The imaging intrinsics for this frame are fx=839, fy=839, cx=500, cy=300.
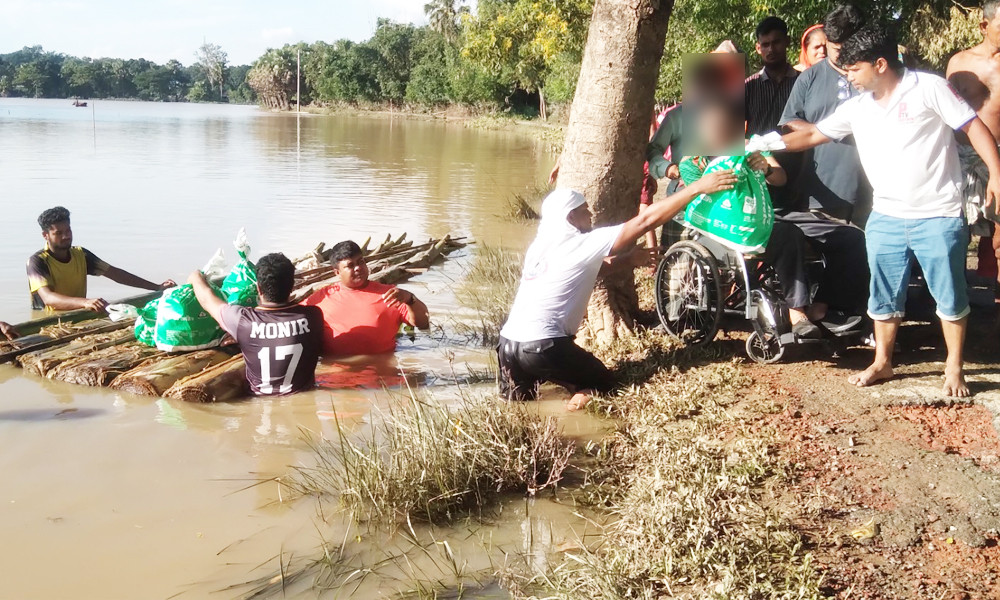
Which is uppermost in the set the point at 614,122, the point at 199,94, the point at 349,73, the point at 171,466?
the point at 199,94

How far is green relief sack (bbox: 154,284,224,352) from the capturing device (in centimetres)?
657

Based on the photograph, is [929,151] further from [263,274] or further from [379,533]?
[263,274]

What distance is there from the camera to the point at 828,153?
6.21 m

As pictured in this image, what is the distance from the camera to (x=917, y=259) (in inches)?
191

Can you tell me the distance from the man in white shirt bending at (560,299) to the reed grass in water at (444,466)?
71 centimetres

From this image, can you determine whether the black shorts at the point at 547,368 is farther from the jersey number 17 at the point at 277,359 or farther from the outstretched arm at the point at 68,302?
the outstretched arm at the point at 68,302

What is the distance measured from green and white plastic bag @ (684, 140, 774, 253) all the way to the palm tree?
68.1 meters

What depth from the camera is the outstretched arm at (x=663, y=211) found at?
4.94 meters

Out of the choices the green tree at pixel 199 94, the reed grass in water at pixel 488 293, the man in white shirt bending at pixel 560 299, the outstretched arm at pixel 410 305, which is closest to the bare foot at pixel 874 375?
the man in white shirt bending at pixel 560 299

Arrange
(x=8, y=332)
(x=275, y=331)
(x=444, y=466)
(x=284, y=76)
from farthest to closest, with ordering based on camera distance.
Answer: (x=284, y=76) → (x=8, y=332) → (x=275, y=331) → (x=444, y=466)

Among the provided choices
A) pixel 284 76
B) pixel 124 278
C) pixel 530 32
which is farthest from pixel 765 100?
pixel 284 76

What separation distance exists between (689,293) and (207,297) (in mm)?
3616

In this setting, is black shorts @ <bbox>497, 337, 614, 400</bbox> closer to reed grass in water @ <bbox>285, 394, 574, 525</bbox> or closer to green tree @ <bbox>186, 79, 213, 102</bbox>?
reed grass in water @ <bbox>285, 394, 574, 525</bbox>

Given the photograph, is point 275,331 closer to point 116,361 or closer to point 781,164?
point 116,361
